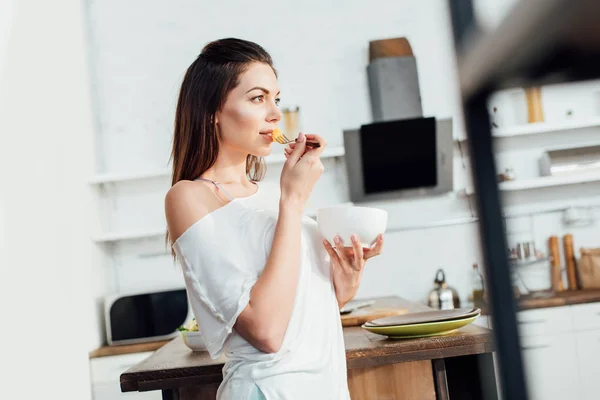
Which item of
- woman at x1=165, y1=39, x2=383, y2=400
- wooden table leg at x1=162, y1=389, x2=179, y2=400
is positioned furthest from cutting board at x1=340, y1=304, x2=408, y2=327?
woman at x1=165, y1=39, x2=383, y2=400

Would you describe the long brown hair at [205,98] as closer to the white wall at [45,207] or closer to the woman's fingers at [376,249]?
the woman's fingers at [376,249]

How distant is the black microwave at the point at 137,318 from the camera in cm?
390

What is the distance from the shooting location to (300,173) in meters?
1.52

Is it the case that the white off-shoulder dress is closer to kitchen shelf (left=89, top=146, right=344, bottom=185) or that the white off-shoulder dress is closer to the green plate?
the green plate

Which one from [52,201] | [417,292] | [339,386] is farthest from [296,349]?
[417,292]

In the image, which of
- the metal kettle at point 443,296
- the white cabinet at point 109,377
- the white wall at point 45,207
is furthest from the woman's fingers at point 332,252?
the metal kettle at point 443,296

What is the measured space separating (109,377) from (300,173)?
2650 millimetres

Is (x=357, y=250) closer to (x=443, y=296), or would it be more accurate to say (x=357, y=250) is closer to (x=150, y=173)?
(x=443, y=296)

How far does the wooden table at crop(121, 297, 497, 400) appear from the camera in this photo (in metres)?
1.82

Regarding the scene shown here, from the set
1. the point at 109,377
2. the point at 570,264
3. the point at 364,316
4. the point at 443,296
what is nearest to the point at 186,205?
the point at 364,316

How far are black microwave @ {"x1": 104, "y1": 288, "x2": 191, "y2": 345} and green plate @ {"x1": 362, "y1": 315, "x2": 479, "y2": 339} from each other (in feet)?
7.32

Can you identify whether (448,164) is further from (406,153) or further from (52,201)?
(52,201)

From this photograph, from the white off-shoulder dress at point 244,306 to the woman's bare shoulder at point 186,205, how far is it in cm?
2

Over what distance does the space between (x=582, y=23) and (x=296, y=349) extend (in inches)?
52.3
